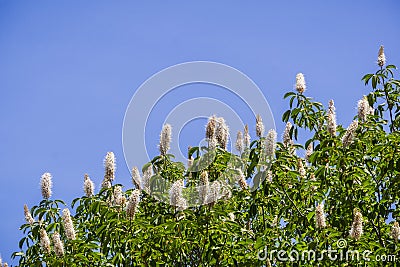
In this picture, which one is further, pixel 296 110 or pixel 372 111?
pixel 372 111

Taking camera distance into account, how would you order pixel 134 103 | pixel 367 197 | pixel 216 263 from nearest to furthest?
pixel 216 263 < pixel 367 197 < pixel 134 103

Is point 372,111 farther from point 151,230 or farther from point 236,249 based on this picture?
point 151,230

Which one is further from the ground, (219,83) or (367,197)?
(219,83)

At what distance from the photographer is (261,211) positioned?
29.4 ft

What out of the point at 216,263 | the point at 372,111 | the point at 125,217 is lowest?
the point at 216,263

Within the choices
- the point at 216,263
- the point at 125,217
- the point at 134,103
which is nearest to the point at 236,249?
the point at 216,263

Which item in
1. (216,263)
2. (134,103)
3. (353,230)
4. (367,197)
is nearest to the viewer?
(353,230)

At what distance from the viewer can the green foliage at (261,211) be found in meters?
7.53

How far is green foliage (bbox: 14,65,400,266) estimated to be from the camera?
753cm

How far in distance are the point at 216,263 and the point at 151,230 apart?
0.94m

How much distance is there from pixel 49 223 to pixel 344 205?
398 cm

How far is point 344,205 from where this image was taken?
27.8ft

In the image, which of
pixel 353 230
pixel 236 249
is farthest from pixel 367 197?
pixel 236 249

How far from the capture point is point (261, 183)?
8.12 meters
